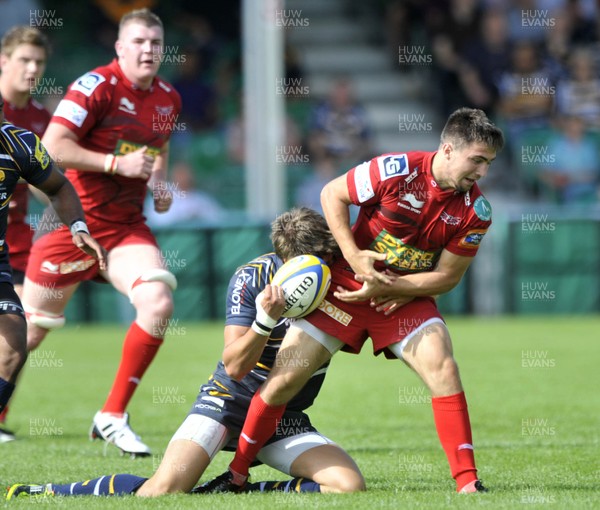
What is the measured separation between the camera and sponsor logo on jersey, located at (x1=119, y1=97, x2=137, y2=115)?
24.0 feet

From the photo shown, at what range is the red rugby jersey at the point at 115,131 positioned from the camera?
7.22m

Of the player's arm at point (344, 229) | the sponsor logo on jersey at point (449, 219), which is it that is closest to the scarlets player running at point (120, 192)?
the player's arm at point (344, 229)

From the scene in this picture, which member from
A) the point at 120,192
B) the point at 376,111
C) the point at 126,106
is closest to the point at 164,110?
the point at 126,106

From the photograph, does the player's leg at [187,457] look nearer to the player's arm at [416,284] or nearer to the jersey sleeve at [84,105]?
the player's arm at [416,284]

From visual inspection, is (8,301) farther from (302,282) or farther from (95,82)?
(95,82)

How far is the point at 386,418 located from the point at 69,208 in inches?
134

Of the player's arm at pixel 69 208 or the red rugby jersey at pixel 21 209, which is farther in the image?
the red rugby jersey at pixel 21 209

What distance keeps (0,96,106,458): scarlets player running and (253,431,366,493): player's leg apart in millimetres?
1259

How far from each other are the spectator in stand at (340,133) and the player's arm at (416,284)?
12.9m

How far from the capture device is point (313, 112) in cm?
1978

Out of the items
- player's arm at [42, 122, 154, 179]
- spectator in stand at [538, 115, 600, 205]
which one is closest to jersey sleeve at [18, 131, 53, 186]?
player's arm at [42, 122, 154, 179]

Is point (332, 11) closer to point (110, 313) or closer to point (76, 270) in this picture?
point (110, 313)

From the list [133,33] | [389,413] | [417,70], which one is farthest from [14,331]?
[417,70]

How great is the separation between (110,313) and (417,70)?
8.63 m
